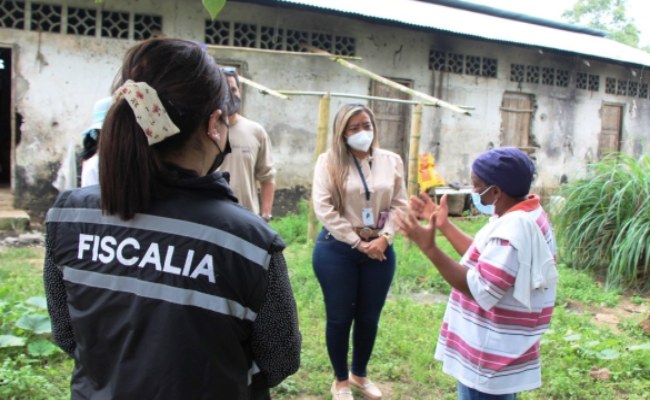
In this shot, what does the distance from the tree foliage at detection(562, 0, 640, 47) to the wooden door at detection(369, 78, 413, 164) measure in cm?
2346

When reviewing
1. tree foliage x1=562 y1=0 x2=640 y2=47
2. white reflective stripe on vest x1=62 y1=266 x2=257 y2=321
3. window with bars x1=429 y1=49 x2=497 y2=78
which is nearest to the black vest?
white reflective stripe on vest x1=62 y1=266 x2=257 y2=321

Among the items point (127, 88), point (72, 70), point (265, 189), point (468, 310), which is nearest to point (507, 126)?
point (72, 70)

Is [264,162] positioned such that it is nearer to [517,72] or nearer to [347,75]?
[347,75]

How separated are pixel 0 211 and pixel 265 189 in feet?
18.2

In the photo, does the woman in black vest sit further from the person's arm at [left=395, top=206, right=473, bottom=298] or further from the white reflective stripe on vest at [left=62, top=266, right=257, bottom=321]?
the person's arm at [left=395, top=206, right=473, bottom=298]

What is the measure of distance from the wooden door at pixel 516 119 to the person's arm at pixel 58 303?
441 inches

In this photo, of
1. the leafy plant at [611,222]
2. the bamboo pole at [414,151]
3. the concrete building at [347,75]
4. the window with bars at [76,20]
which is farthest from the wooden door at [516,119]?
the window with bars at [76,20]

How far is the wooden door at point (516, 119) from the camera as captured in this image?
11789 millimetres

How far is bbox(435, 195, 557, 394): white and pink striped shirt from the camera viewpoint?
202 cm

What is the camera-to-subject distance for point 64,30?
7863 millimetres

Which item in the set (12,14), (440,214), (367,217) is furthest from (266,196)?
(12,14)

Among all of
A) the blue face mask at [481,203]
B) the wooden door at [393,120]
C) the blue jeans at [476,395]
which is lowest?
the blue jeans at [476,395]

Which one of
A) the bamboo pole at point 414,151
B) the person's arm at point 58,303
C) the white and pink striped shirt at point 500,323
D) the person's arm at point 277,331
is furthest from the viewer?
the bamboo pole at point 414,151

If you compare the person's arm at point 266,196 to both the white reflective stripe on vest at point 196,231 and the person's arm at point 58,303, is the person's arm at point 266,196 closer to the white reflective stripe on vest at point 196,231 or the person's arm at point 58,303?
the person's arm at point 58,303
